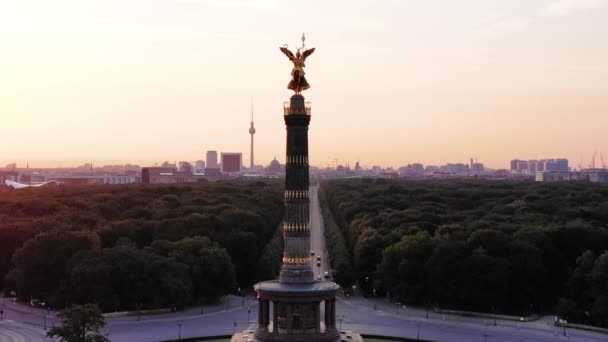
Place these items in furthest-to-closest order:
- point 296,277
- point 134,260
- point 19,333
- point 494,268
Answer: point 494,268 < point 134,260 < point 19,333 < point 296,277

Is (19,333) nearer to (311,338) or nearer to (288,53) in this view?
(311,338)

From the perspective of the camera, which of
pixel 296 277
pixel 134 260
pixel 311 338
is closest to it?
pixel 311 338

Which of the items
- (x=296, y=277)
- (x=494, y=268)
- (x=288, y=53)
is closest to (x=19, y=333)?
(x=296, y=277)

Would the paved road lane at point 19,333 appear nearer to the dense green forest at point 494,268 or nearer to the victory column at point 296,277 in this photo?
the victory column at point 296,277

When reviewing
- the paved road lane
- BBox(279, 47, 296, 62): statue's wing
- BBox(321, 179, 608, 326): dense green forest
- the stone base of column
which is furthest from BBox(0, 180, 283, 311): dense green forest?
BBox(279, 47, 296, 62): statue's wing

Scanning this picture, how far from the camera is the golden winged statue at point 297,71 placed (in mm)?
55812

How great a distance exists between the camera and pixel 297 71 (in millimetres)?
56438

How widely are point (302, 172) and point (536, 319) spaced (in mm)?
33660

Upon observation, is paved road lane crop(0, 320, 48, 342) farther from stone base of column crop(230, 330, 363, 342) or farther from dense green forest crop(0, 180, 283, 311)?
stone base of column crop(230, 330, 363, 342)

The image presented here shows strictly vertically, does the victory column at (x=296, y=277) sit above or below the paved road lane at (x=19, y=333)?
above

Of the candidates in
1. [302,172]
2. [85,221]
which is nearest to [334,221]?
[85,221]

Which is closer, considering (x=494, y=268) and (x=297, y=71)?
(x=297, y=71)

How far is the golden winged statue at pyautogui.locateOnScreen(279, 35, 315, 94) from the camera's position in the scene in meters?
55.8

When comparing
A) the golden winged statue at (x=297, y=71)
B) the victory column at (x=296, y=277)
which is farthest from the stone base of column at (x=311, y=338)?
the golden winged statue at (x=297, y=71)
